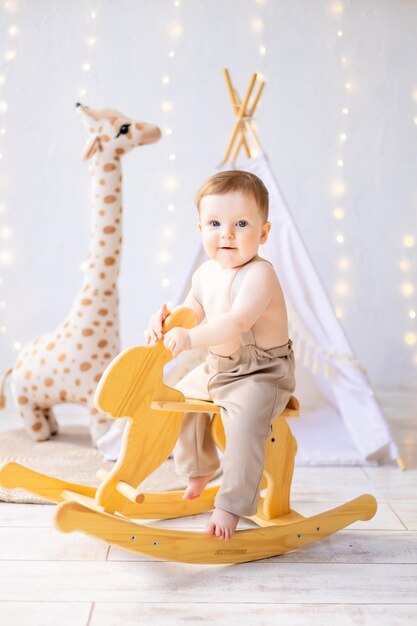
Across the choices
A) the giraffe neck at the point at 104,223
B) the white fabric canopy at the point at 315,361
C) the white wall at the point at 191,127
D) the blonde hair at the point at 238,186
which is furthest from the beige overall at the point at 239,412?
the white wall at the point at 191,127

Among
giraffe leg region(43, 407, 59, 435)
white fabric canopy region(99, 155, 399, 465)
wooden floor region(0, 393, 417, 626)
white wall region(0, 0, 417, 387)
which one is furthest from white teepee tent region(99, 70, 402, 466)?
white wall region(0, 0, 417, 387)

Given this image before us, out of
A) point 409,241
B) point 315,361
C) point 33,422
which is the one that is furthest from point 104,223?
point 409,241

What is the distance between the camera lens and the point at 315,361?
227cm

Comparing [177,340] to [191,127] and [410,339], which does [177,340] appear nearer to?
[191,127]

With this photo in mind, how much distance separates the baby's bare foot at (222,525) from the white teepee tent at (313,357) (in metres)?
0.79

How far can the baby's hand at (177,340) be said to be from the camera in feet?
4.43

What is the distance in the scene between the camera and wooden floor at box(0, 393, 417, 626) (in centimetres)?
122

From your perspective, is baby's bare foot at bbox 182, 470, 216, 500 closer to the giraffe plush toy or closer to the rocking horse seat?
the rocking horse seat

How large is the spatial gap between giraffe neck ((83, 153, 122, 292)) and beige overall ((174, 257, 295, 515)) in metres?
0.79

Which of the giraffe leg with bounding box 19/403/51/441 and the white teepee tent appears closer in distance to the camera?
the white teepee tent

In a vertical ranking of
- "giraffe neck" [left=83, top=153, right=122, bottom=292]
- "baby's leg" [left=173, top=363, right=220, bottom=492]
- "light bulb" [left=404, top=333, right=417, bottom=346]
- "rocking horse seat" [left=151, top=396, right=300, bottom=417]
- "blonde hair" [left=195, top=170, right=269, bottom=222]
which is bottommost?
"light bulb" [left=404, top=333, right=417, bottom=346]

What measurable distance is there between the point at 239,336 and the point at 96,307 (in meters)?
0.93

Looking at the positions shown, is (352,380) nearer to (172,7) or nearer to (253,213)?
(253,213)

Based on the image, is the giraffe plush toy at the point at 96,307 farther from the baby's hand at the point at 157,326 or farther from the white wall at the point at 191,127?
the white wall at the point at 191,127
